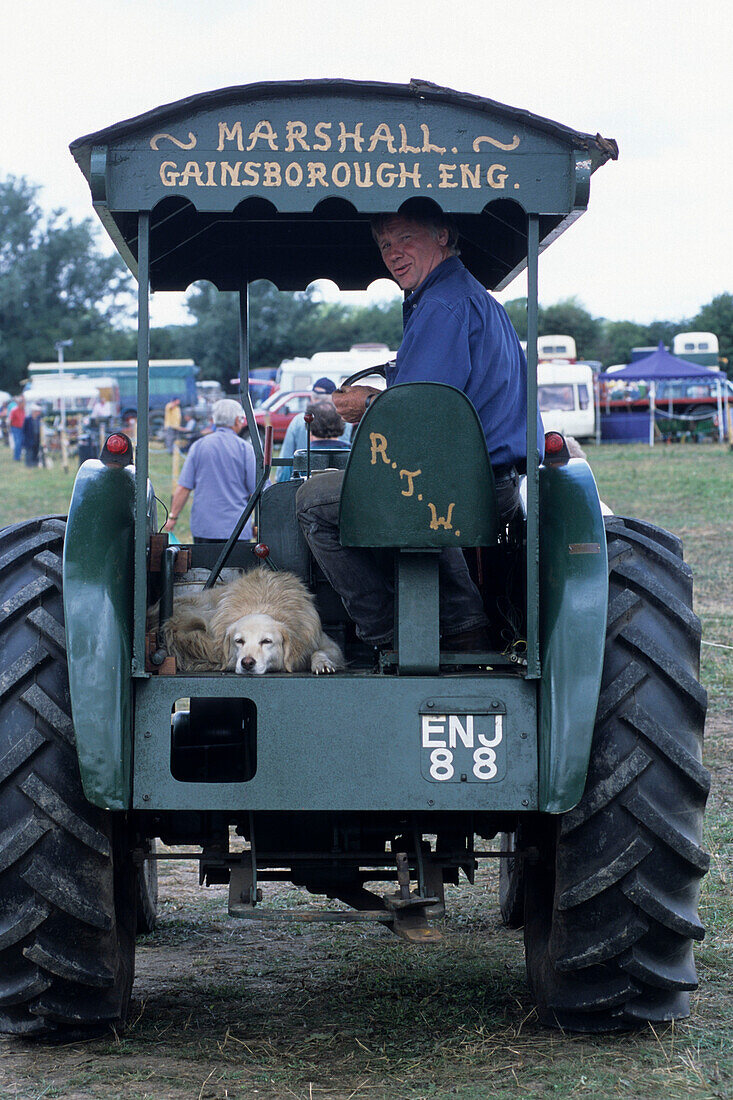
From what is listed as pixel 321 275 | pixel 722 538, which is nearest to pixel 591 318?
pixel 722 538

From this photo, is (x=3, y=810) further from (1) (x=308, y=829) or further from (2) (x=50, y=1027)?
(1) (x=308, y=829)

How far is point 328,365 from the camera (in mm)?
38844

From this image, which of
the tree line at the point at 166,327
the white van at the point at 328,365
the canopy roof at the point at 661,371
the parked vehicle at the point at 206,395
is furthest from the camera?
the tree line at the point at 166,327

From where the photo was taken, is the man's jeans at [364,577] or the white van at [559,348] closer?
the man's jeans at [364,577]

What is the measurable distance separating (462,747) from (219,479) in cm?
696

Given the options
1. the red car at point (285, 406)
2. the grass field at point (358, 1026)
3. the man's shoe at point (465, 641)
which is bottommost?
the grass field at point (358, 1026)

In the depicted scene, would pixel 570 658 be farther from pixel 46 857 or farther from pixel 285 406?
pixel 285 406

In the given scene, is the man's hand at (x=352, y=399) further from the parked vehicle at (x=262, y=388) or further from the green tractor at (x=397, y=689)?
the parked vehicle at (x=262, y=388)

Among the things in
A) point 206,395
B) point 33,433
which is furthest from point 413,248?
point 206,395

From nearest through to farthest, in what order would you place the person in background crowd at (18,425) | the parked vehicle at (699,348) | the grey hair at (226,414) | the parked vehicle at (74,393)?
the grey hair at (226,414), the person in background crowd at (18,425), the parked vehicle at (74,393), the parked vehicle at (699,348)

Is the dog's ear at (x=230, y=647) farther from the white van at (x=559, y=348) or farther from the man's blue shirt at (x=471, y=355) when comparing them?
the white van at (x=559, y=348)

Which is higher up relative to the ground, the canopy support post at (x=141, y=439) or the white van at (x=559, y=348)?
the white van at (x=559, y=348)

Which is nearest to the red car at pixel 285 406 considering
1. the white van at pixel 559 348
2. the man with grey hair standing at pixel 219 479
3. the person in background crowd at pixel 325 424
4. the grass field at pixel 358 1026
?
the white van at pixel 559 348

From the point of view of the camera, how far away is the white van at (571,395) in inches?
1607
